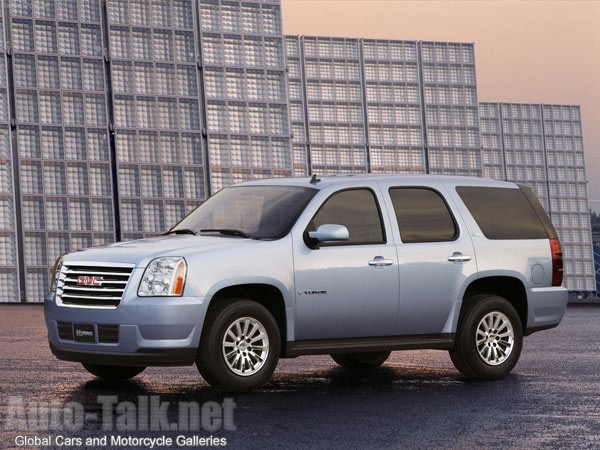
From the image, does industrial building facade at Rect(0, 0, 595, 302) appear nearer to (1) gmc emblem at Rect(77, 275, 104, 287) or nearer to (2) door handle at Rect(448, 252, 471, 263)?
(2) door handle at Rect(448, 252, 471, 263)

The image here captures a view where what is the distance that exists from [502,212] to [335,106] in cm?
5262

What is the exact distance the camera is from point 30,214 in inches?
1635

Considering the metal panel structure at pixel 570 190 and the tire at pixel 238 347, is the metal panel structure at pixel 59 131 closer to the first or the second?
the tire at pixel 238 347

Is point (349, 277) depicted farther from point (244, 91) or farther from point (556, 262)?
point (244, 91)

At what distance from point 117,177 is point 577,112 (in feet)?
202

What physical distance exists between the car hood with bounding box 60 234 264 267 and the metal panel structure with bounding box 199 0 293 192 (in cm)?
3411

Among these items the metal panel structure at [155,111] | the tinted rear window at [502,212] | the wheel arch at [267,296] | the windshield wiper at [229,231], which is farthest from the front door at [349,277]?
the metal panel structure at [155,111]

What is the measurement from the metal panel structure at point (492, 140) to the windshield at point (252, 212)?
7895 centimetres

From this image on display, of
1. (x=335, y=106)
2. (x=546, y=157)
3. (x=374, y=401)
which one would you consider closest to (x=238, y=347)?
(x=374, y=401)

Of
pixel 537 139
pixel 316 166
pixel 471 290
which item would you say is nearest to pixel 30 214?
pixel 316 166

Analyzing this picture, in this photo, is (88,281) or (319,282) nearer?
(88,281)

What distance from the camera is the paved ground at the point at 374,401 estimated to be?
8117 millimetres

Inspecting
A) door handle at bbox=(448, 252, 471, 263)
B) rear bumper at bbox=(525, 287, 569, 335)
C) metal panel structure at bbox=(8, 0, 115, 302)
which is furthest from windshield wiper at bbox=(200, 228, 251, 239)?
metal panel structure at bbox=(8, 0, 115, 302)

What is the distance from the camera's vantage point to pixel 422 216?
1164cm
